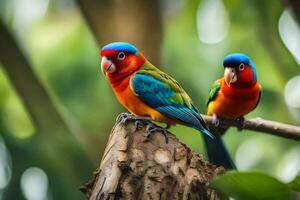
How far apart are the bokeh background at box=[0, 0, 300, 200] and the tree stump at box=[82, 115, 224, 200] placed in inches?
31.4

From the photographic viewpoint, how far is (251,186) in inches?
57.2

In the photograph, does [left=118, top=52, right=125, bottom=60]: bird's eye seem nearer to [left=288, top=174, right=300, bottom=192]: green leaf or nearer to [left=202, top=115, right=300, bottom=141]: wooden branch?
[left=202, top=115, right=300, bottom=141]: wooden branch

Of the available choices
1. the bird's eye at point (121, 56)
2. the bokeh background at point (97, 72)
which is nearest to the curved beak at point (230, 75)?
the bokeh background at point (97, 72)

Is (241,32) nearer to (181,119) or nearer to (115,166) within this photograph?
(181,119)

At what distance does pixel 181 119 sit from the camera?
2.05m

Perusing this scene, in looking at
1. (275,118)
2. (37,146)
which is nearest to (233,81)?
(37,146)

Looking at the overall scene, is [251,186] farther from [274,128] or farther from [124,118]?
[274,128]

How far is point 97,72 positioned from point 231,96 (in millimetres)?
1665

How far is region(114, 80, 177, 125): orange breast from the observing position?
6.84ft

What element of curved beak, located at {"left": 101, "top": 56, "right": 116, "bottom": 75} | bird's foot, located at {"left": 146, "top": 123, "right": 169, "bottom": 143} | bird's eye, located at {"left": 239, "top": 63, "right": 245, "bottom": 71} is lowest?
bird's eye, located at {"left": 239, "top": 63, "right": 245, "bottom": 71}

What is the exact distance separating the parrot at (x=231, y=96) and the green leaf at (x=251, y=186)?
89 cm

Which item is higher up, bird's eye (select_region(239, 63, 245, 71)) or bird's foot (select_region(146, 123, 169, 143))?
bird's foot (select_region(146, 123, 169, 143))

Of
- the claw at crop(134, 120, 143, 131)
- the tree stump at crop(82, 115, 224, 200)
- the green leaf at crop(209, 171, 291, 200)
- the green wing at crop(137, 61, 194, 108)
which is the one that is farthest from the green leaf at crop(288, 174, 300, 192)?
the green wing at crop(137, 61, 194, 108)

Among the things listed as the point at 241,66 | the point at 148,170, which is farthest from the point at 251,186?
the point at 241,66
